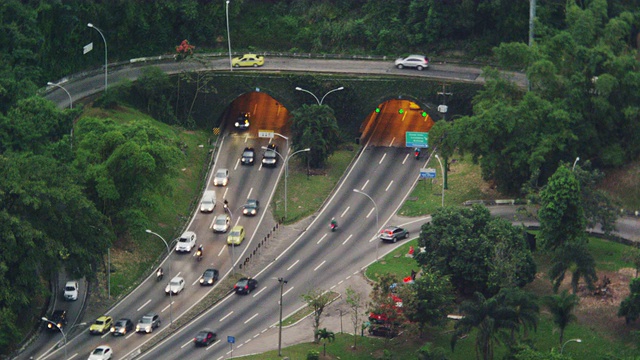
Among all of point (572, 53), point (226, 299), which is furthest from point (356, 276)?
point (572, 53)

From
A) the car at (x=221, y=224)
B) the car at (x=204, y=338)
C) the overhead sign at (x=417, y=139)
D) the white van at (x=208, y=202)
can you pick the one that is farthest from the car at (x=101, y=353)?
the overhead sign at (x=417, y=139)

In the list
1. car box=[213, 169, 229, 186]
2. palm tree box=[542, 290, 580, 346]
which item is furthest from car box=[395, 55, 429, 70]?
palm tree box=[542, 290, 580, 346]

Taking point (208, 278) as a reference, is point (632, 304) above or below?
above

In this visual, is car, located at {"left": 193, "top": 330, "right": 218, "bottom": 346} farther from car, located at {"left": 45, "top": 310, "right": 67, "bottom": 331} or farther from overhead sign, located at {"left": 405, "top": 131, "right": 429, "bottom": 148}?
overhead sign, located at {"left": 405, "top": 131, "right": 429, "bottom": 148}

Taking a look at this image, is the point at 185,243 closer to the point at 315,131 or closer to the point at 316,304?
the point at 315,131

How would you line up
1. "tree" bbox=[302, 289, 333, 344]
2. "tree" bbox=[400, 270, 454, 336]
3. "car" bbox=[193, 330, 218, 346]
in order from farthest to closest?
"car" bbox=[193, 330, 218, 346] < "tree" bbox=[302, 289, 333, 344] < "tree" bbox=[400, 270, 454, 336]

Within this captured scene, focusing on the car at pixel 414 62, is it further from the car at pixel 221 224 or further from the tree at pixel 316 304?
the tree at pixel 316 304

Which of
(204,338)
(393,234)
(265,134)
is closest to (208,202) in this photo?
(265,134)
